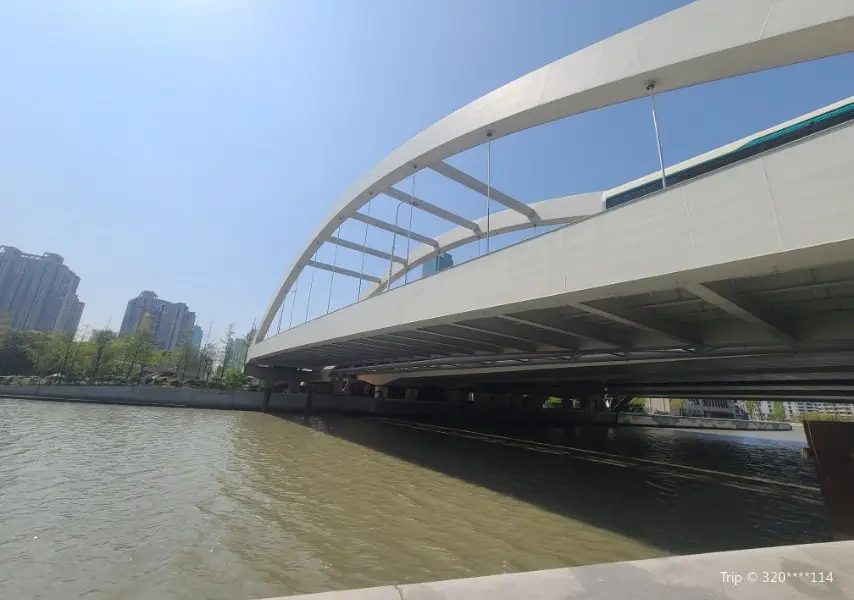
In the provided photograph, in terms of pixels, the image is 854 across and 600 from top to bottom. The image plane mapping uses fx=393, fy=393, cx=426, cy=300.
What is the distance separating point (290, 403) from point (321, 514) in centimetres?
3088

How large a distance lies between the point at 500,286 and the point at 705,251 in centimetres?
364

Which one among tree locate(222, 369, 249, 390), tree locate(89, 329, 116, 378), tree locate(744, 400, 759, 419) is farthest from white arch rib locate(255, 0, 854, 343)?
tree locate(744, 400, 759, 419)

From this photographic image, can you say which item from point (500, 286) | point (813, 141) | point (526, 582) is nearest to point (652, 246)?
point (813, 141)

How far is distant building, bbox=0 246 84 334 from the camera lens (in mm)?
67688

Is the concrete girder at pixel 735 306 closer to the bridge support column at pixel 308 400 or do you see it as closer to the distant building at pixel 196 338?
the bridge support column at pixel 308 400

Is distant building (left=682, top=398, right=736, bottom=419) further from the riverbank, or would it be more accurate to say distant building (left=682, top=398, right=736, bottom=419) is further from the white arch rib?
the white arch rib

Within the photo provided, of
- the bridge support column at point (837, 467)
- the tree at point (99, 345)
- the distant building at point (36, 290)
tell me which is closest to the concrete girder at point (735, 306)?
the bridge support column at point (837, 467)

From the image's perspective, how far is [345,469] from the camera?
38.8ft

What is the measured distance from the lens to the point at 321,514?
7.29m

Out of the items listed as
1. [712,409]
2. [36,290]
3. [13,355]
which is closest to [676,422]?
[712,409]

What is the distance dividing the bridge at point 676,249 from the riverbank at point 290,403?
21.6 metres

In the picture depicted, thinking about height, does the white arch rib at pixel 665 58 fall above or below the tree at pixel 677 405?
above

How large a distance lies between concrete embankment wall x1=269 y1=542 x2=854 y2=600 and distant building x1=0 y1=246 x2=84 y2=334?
85.3 metres

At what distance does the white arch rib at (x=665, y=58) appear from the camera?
6.21 metres
